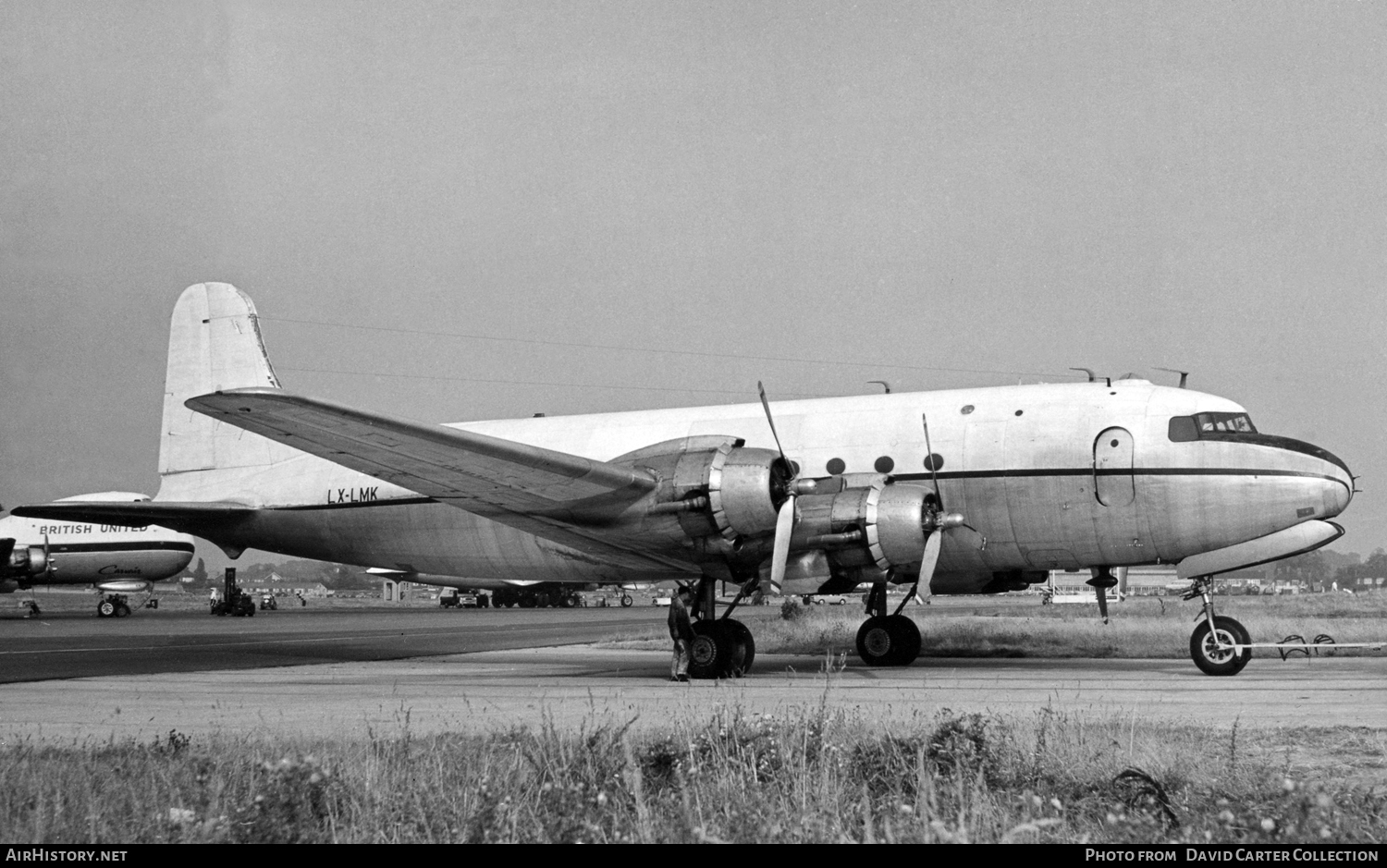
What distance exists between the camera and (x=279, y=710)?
459 inches

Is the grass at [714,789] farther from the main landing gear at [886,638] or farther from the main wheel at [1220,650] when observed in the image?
the main landing gear at [886,638]

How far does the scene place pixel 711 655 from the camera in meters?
15.5

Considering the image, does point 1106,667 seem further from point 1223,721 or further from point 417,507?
point 417,507

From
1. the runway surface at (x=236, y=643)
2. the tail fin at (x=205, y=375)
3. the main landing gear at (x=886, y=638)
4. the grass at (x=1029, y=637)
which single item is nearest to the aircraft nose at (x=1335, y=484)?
the grass at (x=1029, y=637)

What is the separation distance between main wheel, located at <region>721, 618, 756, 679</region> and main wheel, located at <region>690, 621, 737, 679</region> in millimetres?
40

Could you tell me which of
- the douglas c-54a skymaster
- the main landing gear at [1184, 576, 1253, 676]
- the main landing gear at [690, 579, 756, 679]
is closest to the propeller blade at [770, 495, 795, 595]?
the douglas c-54a skymaster

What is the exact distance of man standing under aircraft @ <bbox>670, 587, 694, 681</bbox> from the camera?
50.7ft

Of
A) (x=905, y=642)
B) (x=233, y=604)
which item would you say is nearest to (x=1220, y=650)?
(x=905, y=642)

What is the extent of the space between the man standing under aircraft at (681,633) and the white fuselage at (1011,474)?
78 centimetres

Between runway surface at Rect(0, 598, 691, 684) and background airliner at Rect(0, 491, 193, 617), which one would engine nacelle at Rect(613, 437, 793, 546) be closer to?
runway surface at Rect(0, 598, 691, 684)

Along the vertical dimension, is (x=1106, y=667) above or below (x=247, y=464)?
below

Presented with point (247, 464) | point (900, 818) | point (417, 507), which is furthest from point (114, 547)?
point (900, 818)

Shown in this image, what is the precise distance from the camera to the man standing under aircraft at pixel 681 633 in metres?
15.4

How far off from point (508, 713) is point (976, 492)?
8.04 metres
